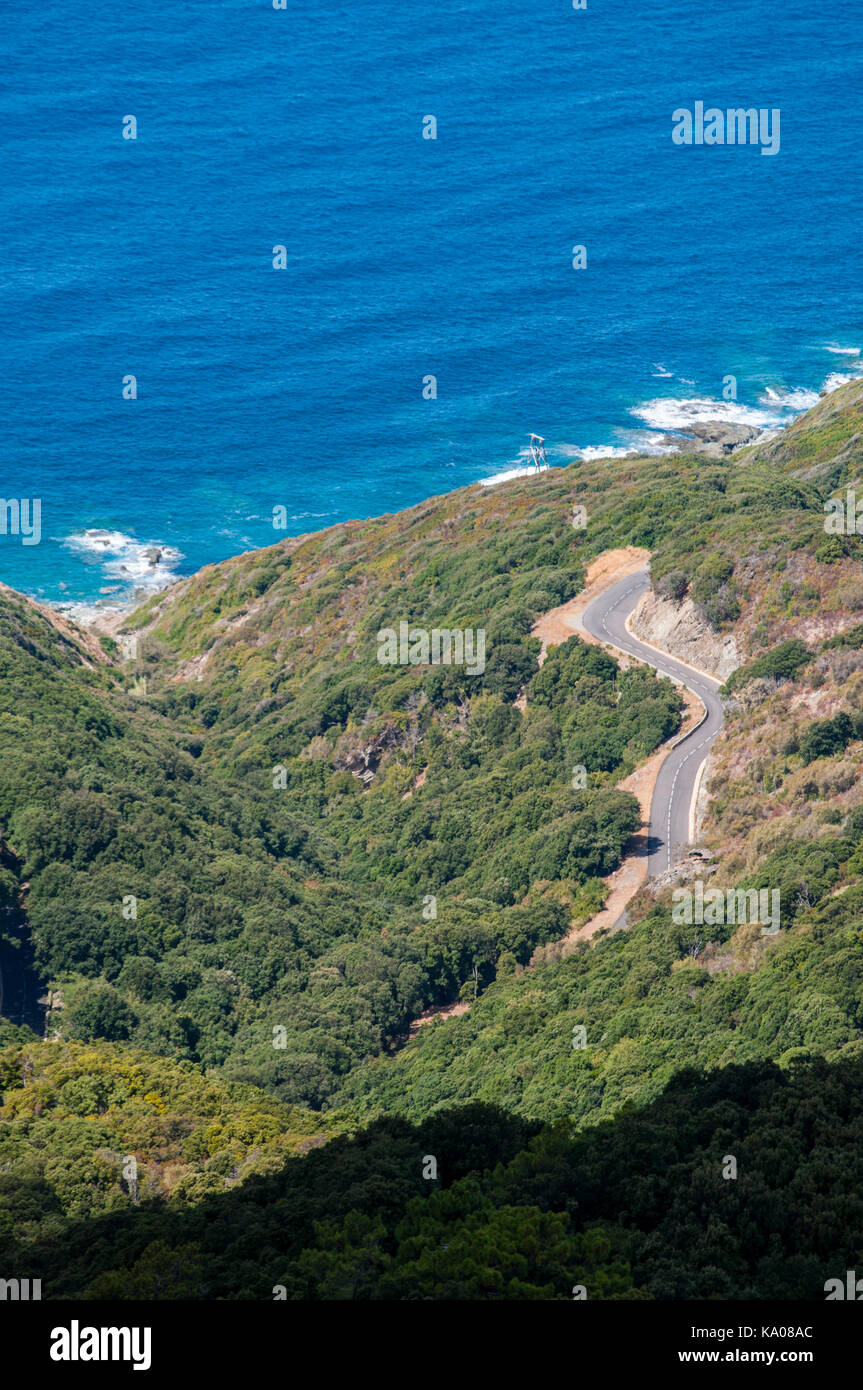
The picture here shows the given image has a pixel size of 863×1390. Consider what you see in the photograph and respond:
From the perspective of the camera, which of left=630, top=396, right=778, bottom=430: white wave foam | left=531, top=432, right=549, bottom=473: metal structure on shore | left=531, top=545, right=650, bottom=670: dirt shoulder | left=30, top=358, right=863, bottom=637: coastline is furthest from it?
left=630, top=396, right=778, bottom=430: white wave foam

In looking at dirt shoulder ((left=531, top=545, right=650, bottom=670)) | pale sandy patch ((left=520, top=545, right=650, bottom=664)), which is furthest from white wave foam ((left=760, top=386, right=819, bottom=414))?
dirt shoulder ((left=531, top=545, right=650, bottom=670))

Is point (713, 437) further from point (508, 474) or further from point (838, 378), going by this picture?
point (508, 474)

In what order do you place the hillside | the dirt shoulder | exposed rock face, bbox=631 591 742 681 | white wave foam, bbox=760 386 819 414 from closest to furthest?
1. the hillside
2. exposed rock face, bbox=631 591 742 681
3. the dirt shoulder
4. white wave foam, bbox=760 386 819 414

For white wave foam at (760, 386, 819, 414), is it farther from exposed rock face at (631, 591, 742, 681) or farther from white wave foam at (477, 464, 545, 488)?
exposed rock face at (631, 591, 742, 681)

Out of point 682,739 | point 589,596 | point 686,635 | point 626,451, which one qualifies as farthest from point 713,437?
point 682,739

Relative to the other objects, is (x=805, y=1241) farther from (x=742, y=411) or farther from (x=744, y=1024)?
(x=742, y=411)

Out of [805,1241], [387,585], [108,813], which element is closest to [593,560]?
[387,585]
